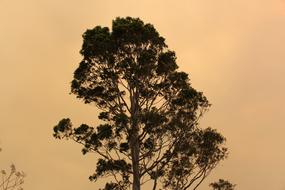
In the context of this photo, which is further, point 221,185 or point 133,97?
point 221,185

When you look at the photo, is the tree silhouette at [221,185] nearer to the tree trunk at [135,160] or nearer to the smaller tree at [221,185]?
the smaller tree at [221,185]

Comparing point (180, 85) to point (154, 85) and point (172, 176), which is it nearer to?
point (154, 85)

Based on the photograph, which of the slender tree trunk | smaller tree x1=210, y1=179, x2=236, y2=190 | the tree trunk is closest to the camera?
the tree trunk

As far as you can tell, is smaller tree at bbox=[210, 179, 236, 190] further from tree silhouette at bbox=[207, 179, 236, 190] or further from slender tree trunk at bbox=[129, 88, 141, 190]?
slender tree trunk at bbox=[129, 88, 141, 190]

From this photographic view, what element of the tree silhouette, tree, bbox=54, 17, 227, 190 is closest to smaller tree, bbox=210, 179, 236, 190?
the tree silhouette

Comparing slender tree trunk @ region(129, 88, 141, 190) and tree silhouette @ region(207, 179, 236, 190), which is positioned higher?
tree silhouette @ region(207, 179, 236, 190)

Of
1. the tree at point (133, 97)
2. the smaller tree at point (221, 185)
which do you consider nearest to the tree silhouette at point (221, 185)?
the smaller tree at point (221, 185)

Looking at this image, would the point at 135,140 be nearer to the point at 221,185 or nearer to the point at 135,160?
the point at 135,160

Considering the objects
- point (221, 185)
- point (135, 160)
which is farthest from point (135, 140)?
point (221, 185)

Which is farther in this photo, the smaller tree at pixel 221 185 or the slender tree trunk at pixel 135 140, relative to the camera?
the smaller tree at pixel 221 185

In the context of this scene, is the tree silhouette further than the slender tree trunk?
Yes

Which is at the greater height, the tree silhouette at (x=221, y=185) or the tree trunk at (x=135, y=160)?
the tree silhouette at (x=221, y=185)

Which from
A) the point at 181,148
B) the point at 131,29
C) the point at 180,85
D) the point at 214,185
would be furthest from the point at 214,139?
the point at 214,185

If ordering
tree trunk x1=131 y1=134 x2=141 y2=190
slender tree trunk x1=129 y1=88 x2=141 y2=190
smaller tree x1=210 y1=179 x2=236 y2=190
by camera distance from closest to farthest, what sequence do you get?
tree trunk x1=131 y1=134 x2=141 y2=190 → slender tree trunk x1=129 y1=88 x2=141 y2=190 → smaller tree x1=210 y1=179 x2=236 y2=190
